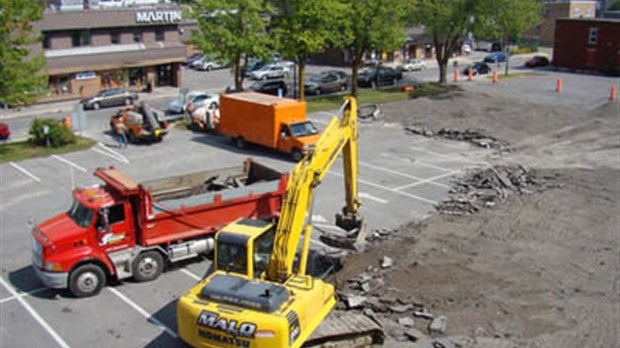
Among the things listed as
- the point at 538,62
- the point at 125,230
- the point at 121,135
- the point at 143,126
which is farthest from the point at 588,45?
the point at 125,230

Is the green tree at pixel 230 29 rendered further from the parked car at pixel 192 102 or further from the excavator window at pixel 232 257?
the excavator window at pixel 232 257

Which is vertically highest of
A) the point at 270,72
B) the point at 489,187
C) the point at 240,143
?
the point at 270,72

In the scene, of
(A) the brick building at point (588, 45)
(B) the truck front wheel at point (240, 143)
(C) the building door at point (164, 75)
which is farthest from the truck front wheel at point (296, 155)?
(A) the brick building at point (588, 45)

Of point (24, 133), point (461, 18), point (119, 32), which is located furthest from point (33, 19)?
point (461, 18)

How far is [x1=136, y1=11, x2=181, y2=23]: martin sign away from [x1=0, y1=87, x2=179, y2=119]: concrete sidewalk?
578 cm

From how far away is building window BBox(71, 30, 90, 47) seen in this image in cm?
4947

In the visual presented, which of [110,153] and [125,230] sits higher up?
[125,230]

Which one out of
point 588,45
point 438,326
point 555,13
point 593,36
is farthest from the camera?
point 555,13

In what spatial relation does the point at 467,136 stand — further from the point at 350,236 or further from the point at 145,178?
the point at 350,236

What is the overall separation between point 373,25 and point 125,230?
31.4 metres

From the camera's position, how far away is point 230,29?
4050cm

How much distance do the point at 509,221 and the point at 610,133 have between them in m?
17.6

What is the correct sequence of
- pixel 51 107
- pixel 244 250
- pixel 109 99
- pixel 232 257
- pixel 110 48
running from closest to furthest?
1. pixel 244 250
2. pixel 232 257
3. pixel 109 99
4. pixel 51 107
5. pixel 110 48

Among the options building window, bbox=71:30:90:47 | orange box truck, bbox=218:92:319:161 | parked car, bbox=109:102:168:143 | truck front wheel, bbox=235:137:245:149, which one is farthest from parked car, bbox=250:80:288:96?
truck front wheel, bbox=235:137:245:149
